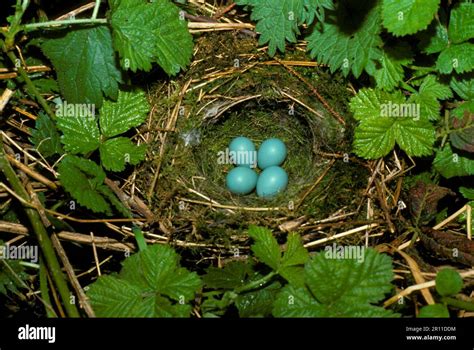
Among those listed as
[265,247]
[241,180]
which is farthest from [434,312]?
[241,180]

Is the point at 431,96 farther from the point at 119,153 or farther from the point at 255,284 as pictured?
the point at 119,153

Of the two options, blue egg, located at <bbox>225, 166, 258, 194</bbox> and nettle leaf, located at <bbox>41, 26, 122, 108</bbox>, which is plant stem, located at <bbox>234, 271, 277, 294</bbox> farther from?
nettle leaf, located at <bbox>41, 26, 122, 108</bbox>

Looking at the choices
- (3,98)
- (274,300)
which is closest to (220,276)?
(274,300)

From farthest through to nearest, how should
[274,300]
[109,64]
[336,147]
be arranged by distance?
1. [336,147]
2. [109,64]
3. [274,300]

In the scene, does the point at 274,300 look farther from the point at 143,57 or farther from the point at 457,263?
the point at 143,57

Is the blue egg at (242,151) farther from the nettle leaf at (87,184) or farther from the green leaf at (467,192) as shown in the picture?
the green leaf at (467,192)

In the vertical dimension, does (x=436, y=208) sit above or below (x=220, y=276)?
above
